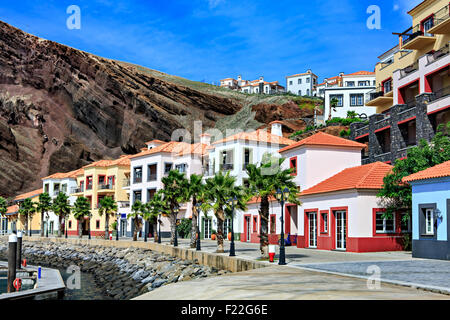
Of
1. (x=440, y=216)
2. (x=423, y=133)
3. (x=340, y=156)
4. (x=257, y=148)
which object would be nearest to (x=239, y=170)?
(x=257, y=148)

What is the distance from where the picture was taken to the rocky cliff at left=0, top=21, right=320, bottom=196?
9800 centimetres

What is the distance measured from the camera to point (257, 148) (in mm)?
52000

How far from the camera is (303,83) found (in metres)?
145

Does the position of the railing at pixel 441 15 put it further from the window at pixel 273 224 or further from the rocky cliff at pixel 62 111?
the rocky cliff at pixel 62 111

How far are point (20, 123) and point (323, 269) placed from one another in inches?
3684

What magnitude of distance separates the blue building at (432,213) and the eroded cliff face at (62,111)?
258 ft

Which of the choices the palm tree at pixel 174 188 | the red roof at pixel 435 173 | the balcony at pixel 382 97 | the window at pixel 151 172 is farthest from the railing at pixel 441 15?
the window at pixel 151 172

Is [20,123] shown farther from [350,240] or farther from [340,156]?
[350,240]

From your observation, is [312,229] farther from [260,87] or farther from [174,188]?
[260,87]

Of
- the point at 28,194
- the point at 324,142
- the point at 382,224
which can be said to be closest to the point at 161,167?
the point at 324,142

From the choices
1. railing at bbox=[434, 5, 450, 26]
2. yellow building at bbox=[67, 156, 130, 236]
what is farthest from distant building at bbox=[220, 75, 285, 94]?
railing at bbox=[434, 5, 450, 26]

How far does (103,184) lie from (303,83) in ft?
281

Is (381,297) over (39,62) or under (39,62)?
under

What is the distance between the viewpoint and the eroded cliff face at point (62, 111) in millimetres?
98062
